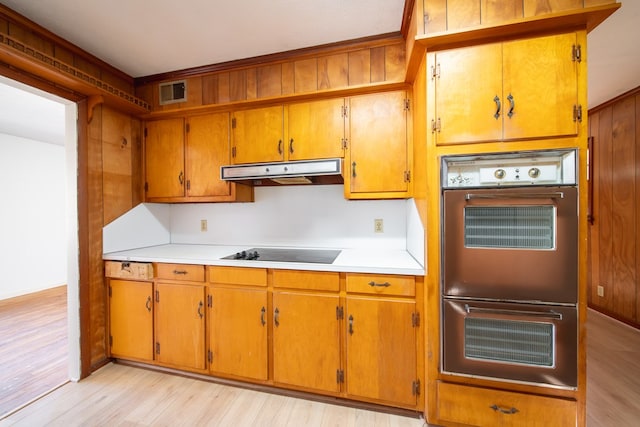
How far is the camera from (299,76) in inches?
77.0

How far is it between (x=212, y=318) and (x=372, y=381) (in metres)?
1.18

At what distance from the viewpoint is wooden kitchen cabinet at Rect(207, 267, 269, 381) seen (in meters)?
1.73

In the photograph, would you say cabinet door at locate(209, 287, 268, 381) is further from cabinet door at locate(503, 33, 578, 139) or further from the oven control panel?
cabinet door at locate(503, 33, 578, 139)

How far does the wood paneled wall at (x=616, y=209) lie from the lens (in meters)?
2.64

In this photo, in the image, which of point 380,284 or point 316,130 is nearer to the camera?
point 380,284

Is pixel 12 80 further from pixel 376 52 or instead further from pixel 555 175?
Result: pixel 555 175

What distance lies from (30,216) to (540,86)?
6210 millimetres

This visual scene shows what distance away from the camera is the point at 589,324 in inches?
108

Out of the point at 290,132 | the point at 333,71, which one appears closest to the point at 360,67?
the point at 333,71

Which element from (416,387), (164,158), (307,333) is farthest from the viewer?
(164,158)

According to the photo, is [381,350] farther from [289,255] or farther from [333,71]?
[333,71]

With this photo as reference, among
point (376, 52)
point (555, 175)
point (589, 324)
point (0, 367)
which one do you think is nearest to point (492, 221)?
point (555, 175)

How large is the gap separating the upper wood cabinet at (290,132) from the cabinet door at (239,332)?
1070 mm

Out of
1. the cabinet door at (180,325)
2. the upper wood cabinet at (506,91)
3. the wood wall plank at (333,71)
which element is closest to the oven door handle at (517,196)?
the upper wood cabinet at (506,91)
